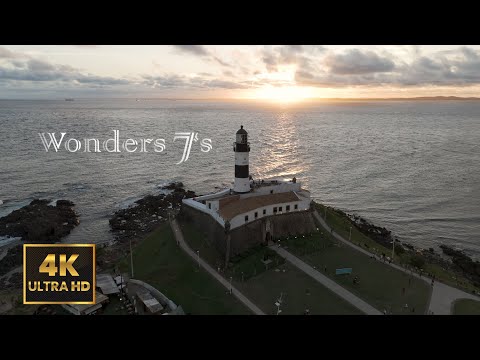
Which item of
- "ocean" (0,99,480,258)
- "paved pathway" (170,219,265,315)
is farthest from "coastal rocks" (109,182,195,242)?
"paved pathway" (170,219,265,315)

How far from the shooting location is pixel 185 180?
59594 millimetres

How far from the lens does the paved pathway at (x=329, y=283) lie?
2136 centimetres

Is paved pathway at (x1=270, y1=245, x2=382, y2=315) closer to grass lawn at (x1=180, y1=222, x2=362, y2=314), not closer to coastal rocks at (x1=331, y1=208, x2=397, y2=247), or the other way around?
grass lawn at (x1=180, y1=222, x2=362, y2=314)

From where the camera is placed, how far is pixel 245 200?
30.8 metres

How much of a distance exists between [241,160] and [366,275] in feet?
44.7

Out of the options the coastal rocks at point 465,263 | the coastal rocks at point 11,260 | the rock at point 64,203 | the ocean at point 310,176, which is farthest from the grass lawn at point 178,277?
the coastal rocks at point 465,263

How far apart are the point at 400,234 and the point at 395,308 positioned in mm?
21082

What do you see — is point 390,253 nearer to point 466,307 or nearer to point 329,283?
point 466,307

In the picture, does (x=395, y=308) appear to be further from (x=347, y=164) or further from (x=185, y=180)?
(x=347, y=164)

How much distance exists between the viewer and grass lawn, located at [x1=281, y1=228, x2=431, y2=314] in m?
21.9

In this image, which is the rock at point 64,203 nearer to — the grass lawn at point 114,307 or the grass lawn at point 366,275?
the grass lawn at point 114,307

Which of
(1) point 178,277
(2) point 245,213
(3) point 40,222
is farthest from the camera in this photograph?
(3) point 40,222

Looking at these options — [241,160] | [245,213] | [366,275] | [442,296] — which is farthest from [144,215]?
[442,296]

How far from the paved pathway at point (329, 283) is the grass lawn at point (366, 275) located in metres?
0.34
